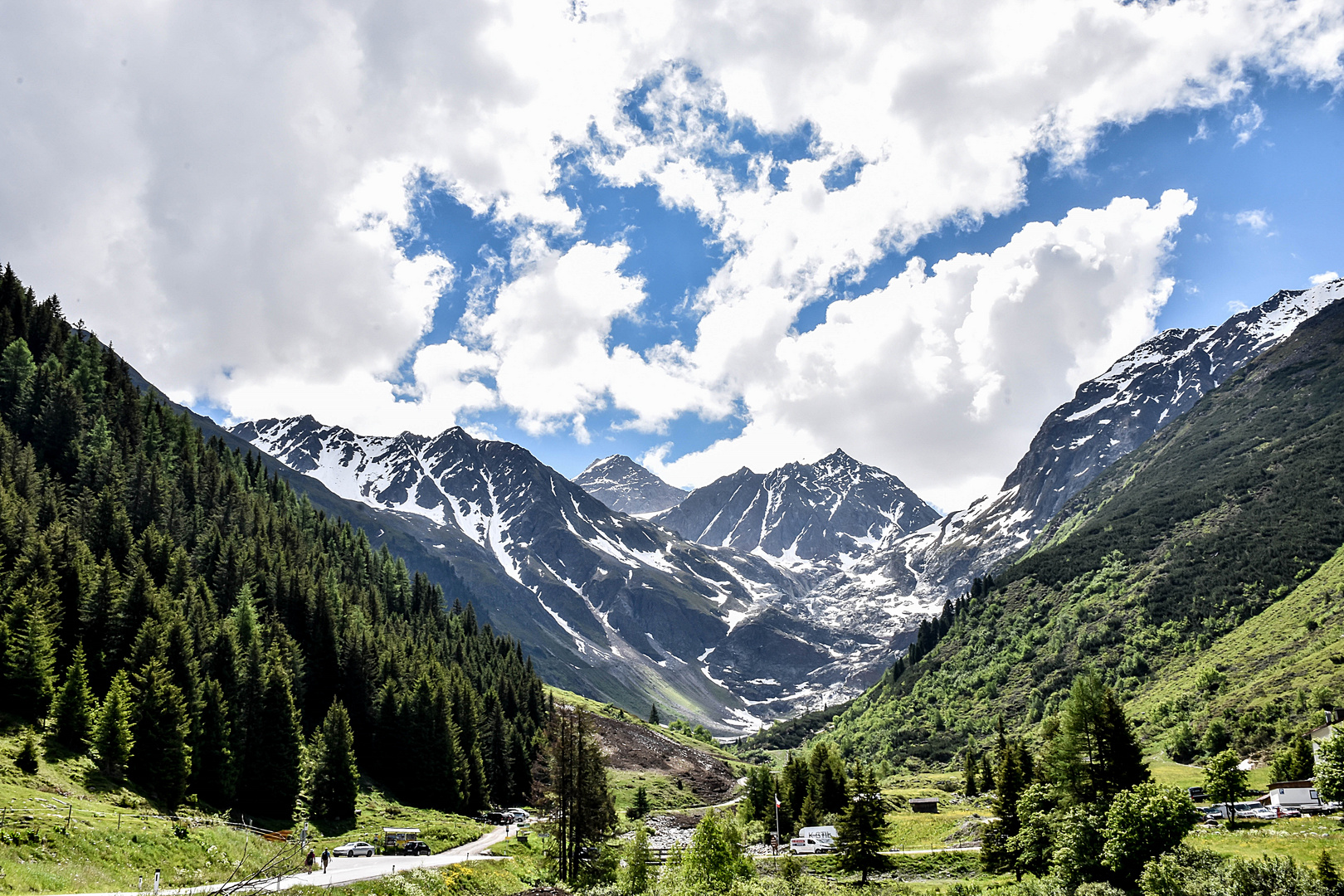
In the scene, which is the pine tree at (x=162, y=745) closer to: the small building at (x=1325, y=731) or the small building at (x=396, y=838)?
the small building at (x=396, y=838)

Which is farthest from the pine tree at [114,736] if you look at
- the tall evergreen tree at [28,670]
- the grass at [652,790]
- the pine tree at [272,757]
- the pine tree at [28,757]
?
the grass at [652,790]

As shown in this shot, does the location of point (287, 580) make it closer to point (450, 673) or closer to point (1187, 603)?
point (450, 673)

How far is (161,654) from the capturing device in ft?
228

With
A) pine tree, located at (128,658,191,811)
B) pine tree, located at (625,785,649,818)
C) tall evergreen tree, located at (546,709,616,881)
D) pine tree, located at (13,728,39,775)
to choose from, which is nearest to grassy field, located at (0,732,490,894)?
pine tree, located at (13,728,39,775)

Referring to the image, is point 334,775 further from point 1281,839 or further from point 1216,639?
point 1216,639

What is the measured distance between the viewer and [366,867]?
2162 inches

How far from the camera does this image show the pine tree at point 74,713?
58.8 metres

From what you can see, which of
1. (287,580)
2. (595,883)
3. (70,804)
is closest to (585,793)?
(595,883)

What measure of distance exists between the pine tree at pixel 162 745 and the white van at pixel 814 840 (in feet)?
209

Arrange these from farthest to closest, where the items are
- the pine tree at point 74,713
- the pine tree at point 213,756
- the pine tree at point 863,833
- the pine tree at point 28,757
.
→ 1. the pine tree at point 863,833
2. the pine tree at point 213,756
3. the pine tree at point 74,713
4. the pine tree at point 28,757

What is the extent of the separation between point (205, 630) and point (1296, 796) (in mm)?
109505

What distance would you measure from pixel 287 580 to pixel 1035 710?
15253 cm

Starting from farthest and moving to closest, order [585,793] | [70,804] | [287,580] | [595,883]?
[287,580], [585,793], [595,883], [70,804]

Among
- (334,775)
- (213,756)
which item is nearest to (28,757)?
(213,756)
